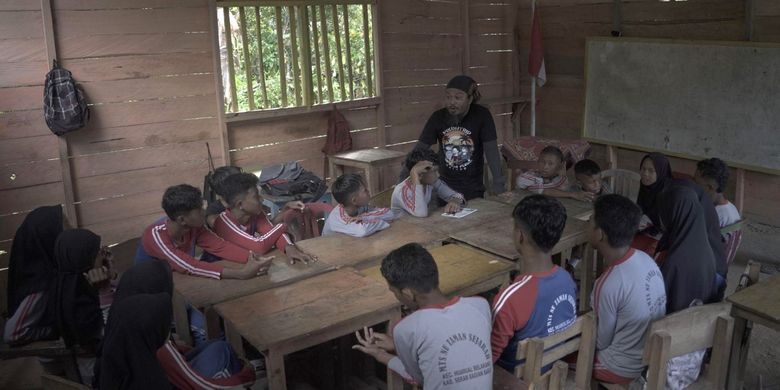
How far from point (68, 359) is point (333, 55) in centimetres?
391

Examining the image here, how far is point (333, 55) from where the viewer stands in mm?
6328

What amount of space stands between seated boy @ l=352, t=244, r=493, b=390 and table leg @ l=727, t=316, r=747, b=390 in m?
1.26

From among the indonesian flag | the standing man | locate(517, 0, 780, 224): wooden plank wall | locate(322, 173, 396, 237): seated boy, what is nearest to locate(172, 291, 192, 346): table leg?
locate(322, 173, 396, 237): seated boy

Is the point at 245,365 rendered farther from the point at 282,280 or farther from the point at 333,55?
the point at 333,55

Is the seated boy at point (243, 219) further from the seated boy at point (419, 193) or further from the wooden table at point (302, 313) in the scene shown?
the seated boy at point (419, 193)

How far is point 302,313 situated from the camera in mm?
2791

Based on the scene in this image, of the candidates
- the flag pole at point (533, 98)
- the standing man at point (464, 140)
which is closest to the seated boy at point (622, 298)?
the standing man at point (464, 140)

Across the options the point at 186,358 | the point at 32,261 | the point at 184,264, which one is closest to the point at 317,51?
the point at 184,264

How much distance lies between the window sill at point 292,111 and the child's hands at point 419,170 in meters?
2.14

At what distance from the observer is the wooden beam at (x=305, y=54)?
6.00 meters

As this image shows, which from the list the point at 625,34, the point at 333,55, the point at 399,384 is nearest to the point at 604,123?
the point at 625,34

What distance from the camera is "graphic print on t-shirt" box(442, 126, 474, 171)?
15.4 ft

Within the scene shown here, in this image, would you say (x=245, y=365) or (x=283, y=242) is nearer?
(x=245, y=365)

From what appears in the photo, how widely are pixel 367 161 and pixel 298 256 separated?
256 centimetres
